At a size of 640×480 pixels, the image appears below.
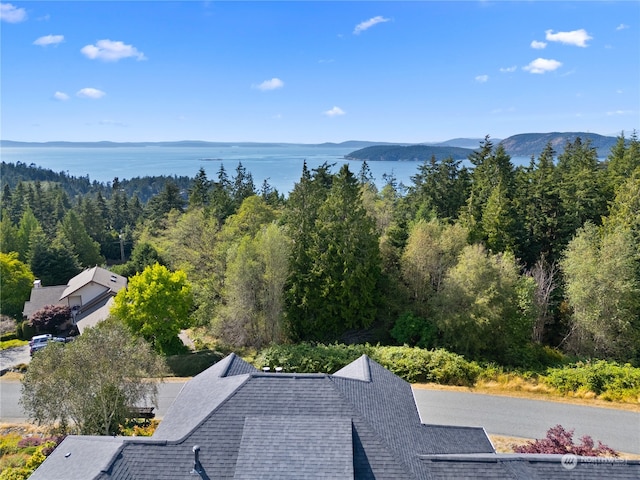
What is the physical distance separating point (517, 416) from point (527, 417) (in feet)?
1.46

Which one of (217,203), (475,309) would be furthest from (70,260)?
(475,309)

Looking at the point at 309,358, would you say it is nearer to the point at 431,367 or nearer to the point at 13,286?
the point at 431,367

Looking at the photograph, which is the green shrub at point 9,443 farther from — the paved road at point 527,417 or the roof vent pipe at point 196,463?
the paved road at point 527,417

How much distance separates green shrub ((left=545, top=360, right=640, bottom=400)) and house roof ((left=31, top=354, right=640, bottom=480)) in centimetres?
1247

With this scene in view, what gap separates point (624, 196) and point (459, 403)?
22.1 m

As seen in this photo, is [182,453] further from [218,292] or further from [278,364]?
[218,292]

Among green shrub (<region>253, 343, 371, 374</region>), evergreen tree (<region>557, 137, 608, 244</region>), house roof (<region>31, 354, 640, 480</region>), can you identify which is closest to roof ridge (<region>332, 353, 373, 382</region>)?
house roof (<region>31, 354, 640, 480</region>)

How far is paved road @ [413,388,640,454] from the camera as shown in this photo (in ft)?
61.0

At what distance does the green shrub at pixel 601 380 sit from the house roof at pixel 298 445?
491 inches

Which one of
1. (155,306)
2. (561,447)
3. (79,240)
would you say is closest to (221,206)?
(155,306)

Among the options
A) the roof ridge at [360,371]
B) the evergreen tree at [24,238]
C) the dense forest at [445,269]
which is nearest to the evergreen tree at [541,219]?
the dense forest at [445,269]

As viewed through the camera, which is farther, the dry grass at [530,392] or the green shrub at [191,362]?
the green shrub at [191,362]

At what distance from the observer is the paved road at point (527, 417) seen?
18594 millimetres

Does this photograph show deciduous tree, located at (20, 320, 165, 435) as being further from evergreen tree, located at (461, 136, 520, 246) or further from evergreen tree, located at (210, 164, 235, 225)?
evergreen tree, located at (210, 164, 235, 225)
